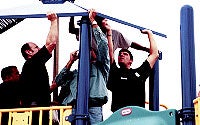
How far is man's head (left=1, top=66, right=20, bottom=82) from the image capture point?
21.6 feet

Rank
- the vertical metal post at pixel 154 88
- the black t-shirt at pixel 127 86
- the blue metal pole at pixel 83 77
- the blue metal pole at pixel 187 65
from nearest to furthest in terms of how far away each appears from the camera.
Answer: the blue metal pole at pixel 187 65, the blue metal pole at pixel 83 77, the black t-shirt at pixel 127 86, the vertical metal post at pixel 154 88

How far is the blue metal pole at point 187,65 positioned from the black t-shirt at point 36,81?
1.75 meters

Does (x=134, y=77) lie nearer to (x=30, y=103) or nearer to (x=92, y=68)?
(x=92, y=68)

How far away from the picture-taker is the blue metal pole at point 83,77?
5406 millimetres

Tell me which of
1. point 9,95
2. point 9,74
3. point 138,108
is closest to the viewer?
point 138,108

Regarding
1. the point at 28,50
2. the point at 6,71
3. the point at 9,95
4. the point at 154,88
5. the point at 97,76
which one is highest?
the point at 28,50

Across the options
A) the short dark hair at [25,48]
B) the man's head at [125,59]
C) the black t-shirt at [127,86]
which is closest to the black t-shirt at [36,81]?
the short dark hair at [25,48]

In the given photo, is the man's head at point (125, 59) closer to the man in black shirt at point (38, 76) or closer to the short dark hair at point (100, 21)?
the short dark hair at point (100, 21)

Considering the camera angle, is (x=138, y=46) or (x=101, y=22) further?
(x=138, y=46)

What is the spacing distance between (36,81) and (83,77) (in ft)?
2.36

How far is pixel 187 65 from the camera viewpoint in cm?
490

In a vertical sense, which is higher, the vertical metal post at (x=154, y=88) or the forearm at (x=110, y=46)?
the forearm at (x=110, y=46)

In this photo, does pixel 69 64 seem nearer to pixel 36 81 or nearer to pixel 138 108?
pixel 36 81

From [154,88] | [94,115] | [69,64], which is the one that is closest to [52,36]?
[69,64]
